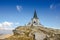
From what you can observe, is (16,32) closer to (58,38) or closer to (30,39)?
(30,39)

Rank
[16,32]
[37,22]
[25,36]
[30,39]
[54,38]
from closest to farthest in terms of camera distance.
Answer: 1. [54,38]
2. [30,39]
3. [25,36]
4. [16,32]
5. [37,22]

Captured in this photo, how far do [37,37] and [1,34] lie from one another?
6.64 metres

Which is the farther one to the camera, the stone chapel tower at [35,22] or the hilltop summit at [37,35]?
the stone chapel tower at [35,22]

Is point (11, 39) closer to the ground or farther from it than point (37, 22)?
closer to the ground

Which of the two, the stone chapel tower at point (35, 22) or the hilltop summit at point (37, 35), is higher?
the stone chapel tower at point (35, 22)

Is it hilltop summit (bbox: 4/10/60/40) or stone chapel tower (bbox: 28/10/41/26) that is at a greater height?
stone chapel tower (bbox: 28/10/41/26)

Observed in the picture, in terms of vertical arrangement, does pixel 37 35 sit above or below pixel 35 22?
below

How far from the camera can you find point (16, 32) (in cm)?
1418

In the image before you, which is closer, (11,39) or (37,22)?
(11,39)

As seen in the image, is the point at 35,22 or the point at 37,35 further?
the point at 35,22

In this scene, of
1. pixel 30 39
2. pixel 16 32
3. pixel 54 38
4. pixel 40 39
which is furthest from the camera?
pixel 16 32

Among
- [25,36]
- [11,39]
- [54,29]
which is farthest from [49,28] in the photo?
[11,39]

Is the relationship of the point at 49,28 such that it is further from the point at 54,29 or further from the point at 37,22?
the point at 37,22

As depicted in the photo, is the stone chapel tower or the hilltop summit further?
the stone chapel tower
